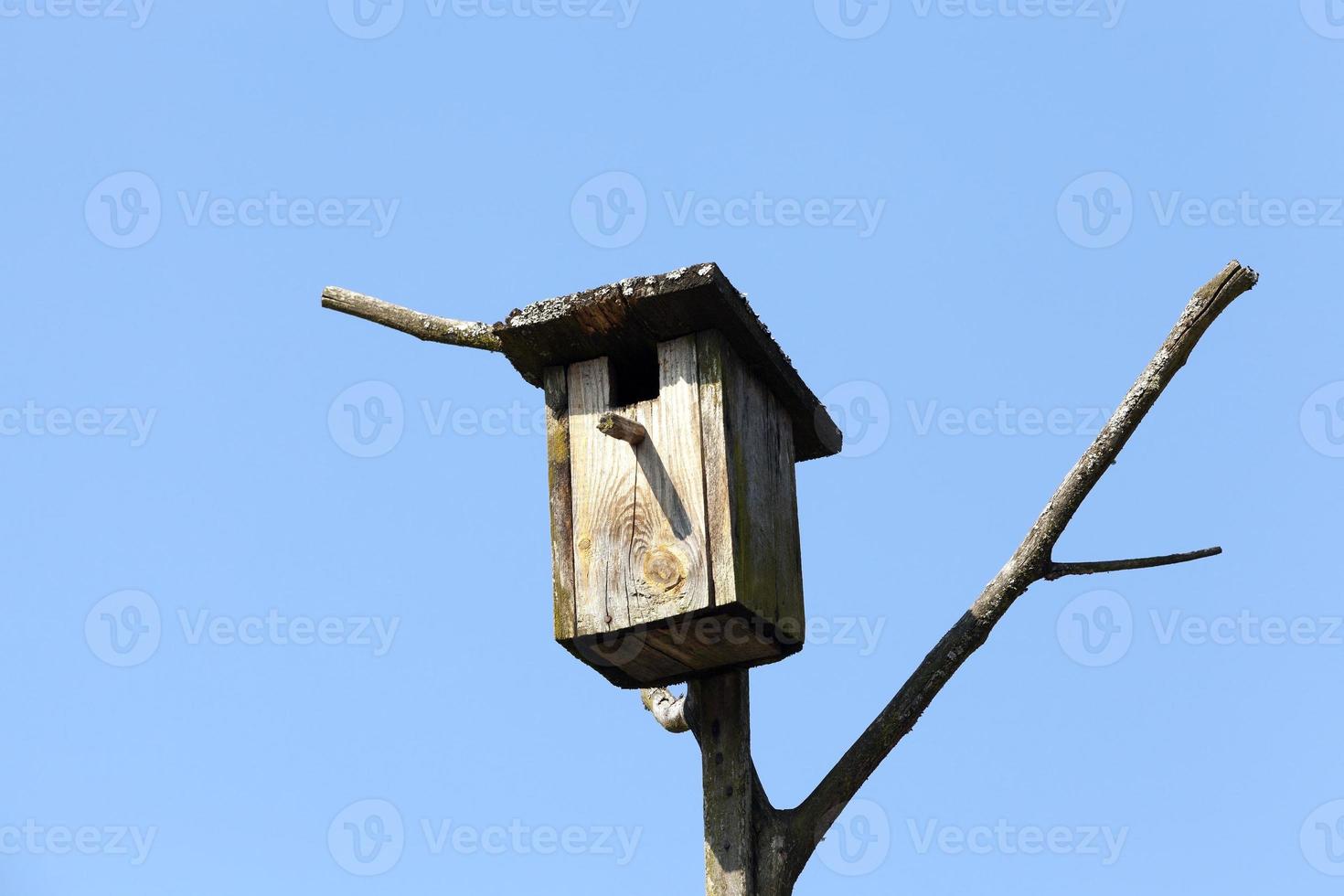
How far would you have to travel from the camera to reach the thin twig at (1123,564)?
437 cm

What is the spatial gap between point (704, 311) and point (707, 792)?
1.26 m

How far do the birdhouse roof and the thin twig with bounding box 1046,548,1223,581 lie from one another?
0.96 meters

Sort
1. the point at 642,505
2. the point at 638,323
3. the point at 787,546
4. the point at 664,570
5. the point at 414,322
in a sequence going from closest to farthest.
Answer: the point at 664,570
the point at 642,505
the point at 638,323
the point at 787,546
the point at 414,322

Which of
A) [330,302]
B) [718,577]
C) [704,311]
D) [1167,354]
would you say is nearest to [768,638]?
[718,577]

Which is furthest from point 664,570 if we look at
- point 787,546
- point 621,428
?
point 787,546

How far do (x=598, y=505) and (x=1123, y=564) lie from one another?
140 centimetres

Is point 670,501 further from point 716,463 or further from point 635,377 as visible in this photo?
point 635,377

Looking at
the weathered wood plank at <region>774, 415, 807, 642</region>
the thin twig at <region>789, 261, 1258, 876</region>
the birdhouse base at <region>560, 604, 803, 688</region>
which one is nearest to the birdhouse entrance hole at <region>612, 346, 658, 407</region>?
the weathered wood plank at <region>774, 415, 807, 642</region>

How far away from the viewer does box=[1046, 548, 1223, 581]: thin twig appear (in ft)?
14.3

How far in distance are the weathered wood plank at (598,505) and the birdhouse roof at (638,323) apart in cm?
9

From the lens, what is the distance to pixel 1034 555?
14.3 ft

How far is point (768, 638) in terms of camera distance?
443 centimetres

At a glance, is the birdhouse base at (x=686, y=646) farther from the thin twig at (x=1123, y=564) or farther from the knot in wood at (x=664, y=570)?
the thin twig at (x=1123, y=564)

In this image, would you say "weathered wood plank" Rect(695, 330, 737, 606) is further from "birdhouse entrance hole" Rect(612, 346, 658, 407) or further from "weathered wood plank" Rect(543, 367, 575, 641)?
"weathered wood plank" Rect(543, 367, 575, 641)
